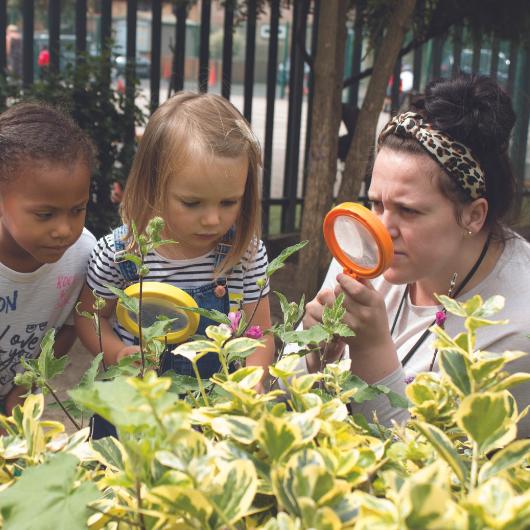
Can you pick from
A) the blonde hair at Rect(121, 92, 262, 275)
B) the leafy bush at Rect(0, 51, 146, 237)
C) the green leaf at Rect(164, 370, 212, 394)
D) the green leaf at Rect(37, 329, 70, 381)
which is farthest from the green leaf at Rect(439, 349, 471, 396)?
the leafy bush at Rect(0, 51, 146, 237)

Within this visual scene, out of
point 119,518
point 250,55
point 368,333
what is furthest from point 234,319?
point 250,55

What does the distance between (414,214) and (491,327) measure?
12.6 inches

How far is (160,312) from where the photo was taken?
1.53 metres

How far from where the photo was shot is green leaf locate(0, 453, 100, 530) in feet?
2.58

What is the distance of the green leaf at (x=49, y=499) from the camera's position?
79 cm

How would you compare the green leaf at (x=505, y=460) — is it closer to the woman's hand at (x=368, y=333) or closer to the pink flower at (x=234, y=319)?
the pink flower at (x=234, y=319)

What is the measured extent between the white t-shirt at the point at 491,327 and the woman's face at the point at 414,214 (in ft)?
0.53

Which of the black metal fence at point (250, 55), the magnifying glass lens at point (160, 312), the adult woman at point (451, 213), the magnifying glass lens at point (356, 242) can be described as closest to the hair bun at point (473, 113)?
the adult woman at point (451, 213)

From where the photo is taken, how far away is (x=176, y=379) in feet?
3.89

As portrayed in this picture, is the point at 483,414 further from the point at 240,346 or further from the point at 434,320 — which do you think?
the point at 434,320

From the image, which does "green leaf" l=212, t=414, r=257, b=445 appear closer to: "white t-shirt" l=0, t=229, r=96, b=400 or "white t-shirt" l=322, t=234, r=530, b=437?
"white t-shirt" l=322, t=234, r=530, b=437

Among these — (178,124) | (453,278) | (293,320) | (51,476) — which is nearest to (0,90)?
(178,124)

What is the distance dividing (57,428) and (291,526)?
432 millimetres

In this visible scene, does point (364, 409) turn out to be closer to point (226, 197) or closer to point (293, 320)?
point (293, 320)
